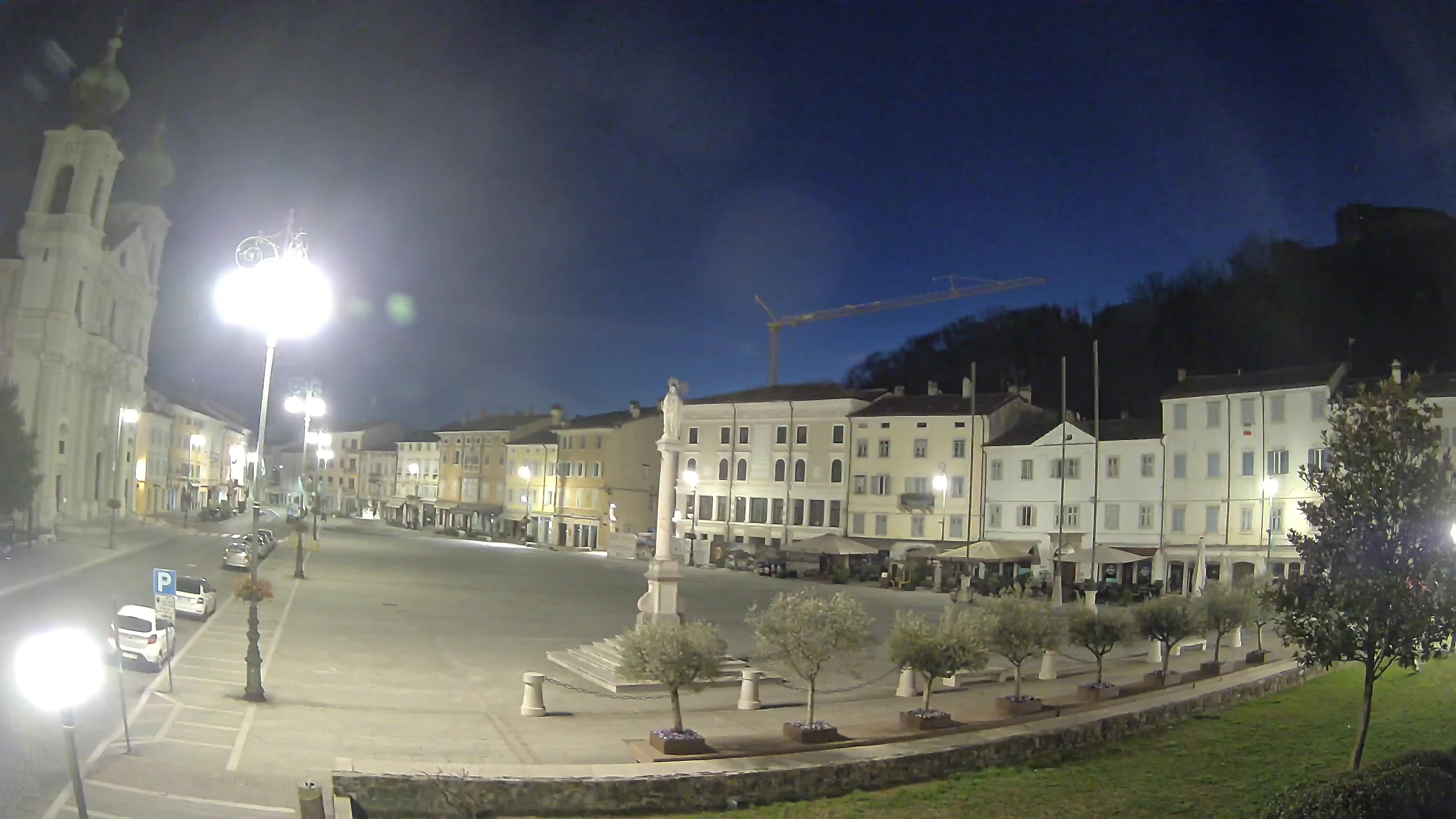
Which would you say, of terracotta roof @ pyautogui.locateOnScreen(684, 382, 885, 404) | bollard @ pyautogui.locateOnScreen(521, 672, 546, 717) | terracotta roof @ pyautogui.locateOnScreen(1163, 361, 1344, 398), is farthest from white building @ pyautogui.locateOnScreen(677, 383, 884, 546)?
bollard @ pyautogui.locateOnScreen(521, 672, 546, 717)

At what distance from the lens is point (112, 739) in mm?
13602

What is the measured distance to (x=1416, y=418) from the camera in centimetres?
1231

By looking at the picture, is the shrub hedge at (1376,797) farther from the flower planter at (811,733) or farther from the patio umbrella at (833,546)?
the patio umbrella at (833,546)

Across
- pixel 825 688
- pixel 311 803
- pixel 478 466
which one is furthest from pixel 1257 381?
pixel 478 466

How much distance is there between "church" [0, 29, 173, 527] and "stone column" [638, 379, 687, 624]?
41.5m

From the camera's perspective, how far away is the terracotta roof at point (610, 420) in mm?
79250

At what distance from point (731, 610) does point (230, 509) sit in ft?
221

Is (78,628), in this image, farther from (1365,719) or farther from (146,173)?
(146,173)

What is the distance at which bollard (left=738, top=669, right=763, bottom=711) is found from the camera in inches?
705

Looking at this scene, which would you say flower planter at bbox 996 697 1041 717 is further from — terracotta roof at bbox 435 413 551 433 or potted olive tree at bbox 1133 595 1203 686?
terracotta roof at bbox 435 413 551 433

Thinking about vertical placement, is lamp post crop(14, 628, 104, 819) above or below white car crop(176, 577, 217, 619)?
above

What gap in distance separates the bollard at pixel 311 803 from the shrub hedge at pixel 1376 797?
884cm

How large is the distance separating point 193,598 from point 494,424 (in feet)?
241

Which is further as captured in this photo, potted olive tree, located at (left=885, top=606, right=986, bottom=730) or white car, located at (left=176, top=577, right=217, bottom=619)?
white car, located at (left=176, top=577, right=217, bottom=619)
